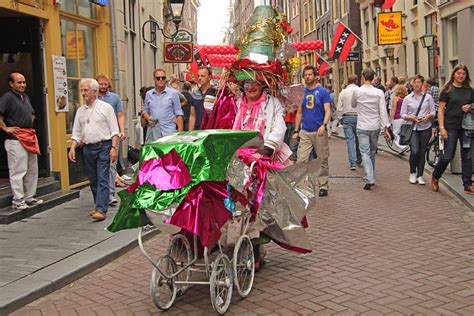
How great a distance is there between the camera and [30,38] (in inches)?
375

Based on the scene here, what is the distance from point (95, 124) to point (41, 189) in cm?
209

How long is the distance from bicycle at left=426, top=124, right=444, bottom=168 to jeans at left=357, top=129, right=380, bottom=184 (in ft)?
6.26

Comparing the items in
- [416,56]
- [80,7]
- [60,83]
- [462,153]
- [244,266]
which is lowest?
[244,266]

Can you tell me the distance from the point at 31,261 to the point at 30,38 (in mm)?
4806

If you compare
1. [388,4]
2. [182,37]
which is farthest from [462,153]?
[388,4]

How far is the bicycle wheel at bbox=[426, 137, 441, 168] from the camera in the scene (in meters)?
11.9

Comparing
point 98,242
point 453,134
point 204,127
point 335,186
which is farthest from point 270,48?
point 335,186

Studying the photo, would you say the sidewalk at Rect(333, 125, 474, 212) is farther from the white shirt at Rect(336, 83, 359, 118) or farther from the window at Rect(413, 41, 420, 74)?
the window at Rect(413, 41, 420, 74)

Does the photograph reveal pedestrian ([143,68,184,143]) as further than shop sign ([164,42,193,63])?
No

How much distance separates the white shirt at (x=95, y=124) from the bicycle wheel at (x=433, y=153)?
6.47 meters

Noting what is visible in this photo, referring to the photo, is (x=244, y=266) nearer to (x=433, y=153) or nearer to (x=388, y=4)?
(x=433, y=153)

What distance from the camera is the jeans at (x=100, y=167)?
7637 mm

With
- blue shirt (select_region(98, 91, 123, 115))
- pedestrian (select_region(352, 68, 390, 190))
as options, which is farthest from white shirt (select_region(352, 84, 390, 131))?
blue shirt (select_region(98, 91, 123, 115))

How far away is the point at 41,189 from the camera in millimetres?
9109
